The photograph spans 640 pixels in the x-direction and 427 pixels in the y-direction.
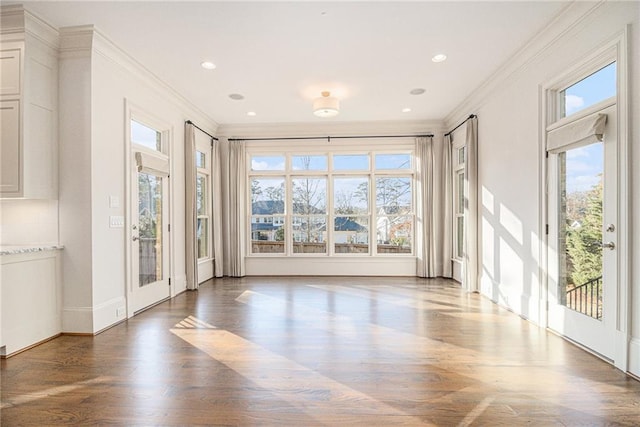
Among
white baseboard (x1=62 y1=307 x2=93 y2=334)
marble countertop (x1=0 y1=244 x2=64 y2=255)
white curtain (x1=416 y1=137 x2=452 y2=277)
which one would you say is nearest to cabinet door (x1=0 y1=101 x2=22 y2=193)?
marble countertop (x1=0 y1=244 x2=64 y2=255)

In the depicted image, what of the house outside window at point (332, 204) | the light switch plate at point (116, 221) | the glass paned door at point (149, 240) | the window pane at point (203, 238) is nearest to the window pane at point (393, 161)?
the house outside window at point (332, 204)

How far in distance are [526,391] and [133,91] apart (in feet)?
16.6

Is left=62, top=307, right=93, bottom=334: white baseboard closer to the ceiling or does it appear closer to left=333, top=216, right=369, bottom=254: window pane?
the ceiling

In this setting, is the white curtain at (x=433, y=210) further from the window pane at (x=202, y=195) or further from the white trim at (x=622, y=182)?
the window pane at (x=202, y=195)

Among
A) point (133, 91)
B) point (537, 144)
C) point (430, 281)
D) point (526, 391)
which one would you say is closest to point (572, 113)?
point (537, 144)

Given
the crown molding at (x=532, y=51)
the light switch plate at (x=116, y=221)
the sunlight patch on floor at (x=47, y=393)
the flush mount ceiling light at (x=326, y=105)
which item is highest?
the crown molding at (x=532, y=51)

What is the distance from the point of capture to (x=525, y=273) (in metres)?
3.90

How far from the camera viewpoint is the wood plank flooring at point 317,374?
2.00m

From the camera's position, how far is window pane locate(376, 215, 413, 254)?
6781 millimetres

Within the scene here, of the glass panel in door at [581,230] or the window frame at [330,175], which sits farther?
the window frame at [330,175]

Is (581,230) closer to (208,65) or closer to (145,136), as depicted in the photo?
(208,65)

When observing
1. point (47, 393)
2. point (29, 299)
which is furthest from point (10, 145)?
point (47, 393)

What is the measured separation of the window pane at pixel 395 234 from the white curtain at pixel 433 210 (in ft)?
1.07

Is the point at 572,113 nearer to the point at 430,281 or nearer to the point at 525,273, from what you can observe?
the point at 525,273
